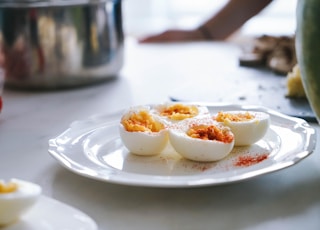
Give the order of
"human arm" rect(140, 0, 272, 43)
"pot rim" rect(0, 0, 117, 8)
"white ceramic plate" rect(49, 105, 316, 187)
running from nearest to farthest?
"white ceramic plate" rect(49, 105, 316, 187) < "pot rim" rect(0, 0, 117, 8) < "human arm" rect(140, 0, 272, 43)

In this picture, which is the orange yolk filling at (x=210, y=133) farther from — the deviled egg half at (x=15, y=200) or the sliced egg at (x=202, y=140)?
the deviled egg half at (x=15, y=200)

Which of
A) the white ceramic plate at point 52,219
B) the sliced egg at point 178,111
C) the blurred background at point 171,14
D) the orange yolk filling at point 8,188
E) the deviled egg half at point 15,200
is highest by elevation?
the orange yolk filling at point 8,188

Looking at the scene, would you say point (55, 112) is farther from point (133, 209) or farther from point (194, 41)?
point (194, 41)

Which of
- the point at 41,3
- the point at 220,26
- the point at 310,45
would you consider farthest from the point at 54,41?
the point at 220,26

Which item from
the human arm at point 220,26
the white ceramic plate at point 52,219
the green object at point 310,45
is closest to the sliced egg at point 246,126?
the green object at point 310,45

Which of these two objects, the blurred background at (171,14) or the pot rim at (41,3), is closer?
the pot rim at (41,3)

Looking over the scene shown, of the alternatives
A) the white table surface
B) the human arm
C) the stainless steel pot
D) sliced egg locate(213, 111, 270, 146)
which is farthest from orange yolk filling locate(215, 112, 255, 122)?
the human arm

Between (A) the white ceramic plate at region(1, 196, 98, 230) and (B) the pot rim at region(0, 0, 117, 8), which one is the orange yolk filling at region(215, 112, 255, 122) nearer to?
(A) the white ceramic plate at region(1, 196, 98, 230)

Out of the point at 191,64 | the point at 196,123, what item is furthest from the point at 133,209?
the point at 191,64
